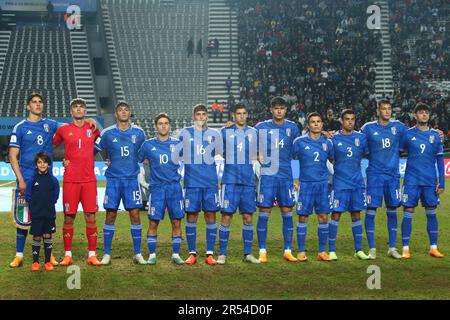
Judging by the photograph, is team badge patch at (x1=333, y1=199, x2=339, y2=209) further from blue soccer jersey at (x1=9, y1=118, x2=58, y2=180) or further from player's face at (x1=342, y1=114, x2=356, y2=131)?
blue soccer jersey at (x1=9, y1=118, x2=58, y2=180)

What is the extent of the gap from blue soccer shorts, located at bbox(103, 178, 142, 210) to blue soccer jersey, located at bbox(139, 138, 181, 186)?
308 mm

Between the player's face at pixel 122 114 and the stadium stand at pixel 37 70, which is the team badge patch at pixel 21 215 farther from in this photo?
the stadium stand at pixel 37 70

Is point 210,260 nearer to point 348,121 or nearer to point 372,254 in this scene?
point 372,254

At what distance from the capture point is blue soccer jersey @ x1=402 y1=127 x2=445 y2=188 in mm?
11016

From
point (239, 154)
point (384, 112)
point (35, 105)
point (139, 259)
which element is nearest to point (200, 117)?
point (239, 154)

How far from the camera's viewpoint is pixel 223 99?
117 feet

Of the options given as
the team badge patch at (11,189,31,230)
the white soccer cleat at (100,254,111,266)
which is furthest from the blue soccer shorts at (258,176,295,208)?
the team badge patch at (11,189,31,230)

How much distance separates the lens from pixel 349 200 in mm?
10836

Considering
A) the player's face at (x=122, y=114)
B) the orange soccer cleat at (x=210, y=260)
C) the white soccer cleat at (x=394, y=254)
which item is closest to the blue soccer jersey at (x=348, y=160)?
the white soccer cleat at (x=394, y=254)

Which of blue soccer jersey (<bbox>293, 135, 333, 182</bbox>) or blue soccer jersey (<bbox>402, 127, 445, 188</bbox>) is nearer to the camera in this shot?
blue soccer jersey (<bbox>293, 135, 333, 182</bbox>)

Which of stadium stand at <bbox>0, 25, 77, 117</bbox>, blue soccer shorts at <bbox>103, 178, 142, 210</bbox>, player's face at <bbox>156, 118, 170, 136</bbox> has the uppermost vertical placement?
stadium stand at <bbox>0, 25, 77, 117</bbox>
